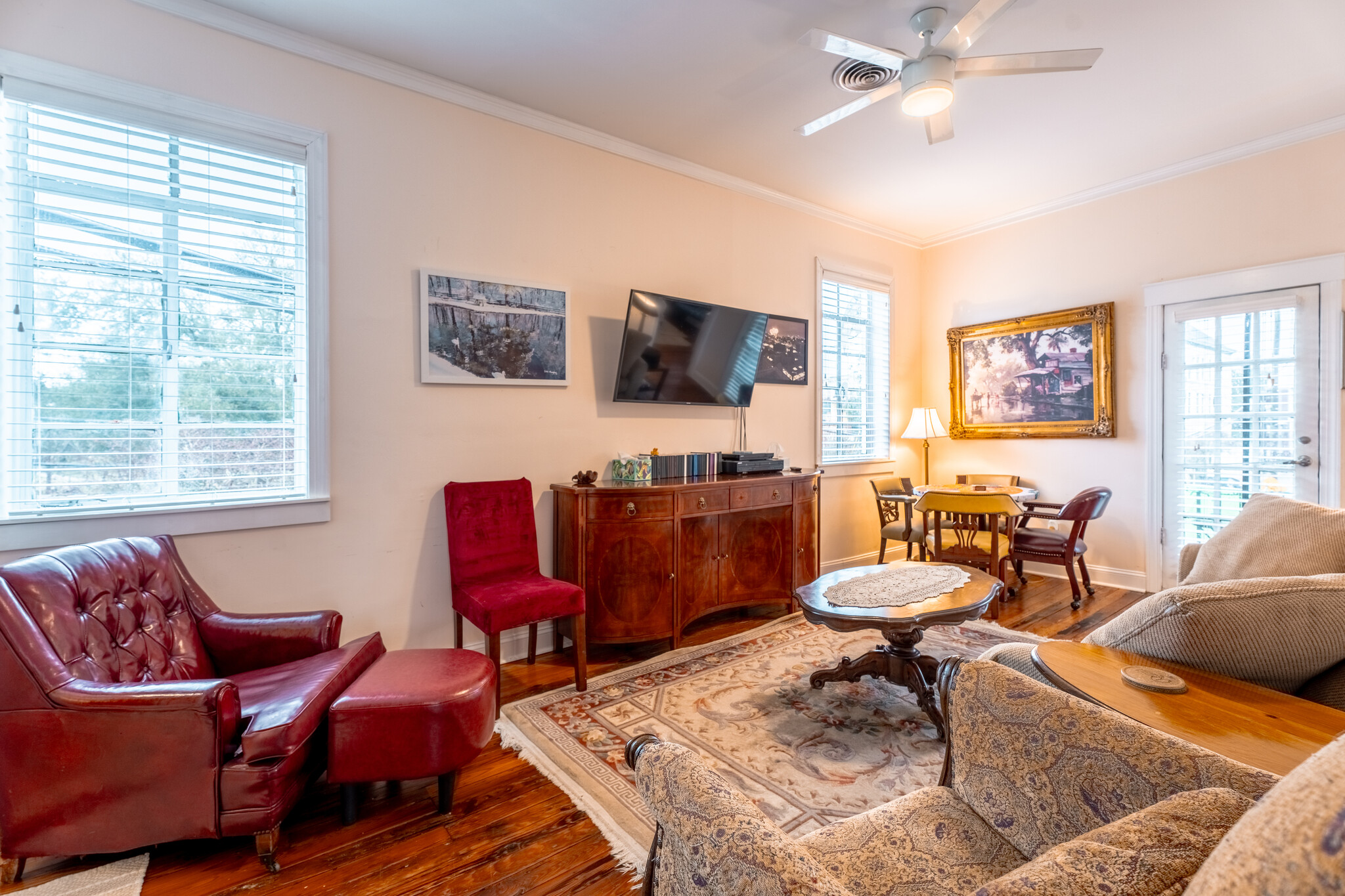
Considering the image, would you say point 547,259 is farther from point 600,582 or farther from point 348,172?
point 600,582

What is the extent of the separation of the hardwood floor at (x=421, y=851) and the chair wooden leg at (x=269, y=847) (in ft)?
0.08

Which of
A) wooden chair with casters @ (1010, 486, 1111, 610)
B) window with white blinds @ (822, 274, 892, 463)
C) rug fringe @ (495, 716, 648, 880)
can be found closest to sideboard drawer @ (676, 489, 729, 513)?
rug fringe @ (495, 716, 648, 880)

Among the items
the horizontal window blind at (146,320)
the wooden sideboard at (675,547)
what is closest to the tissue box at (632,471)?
the wooden sideboard at (675,547)

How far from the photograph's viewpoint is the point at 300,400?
2779 millimetres

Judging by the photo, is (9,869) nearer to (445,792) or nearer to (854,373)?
(445,792)

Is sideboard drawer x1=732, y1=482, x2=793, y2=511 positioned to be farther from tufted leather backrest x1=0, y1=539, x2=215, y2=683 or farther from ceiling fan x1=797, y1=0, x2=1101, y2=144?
tufted leather backrest x1=0, y1=539, x2=215, y2=683

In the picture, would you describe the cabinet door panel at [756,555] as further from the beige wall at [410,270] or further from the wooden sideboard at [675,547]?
the beige wall at [410,270]

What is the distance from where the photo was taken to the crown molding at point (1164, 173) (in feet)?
12.1

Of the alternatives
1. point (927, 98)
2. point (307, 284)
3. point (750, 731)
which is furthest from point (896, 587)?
point (307, 284)

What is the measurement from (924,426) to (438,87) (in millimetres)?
4563

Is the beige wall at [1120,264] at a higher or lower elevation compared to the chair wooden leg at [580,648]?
higher

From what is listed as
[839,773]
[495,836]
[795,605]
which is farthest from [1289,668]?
[795,605]

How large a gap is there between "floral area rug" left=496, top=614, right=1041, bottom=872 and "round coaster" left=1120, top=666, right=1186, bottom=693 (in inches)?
39.4

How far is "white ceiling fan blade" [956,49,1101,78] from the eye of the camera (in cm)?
240
